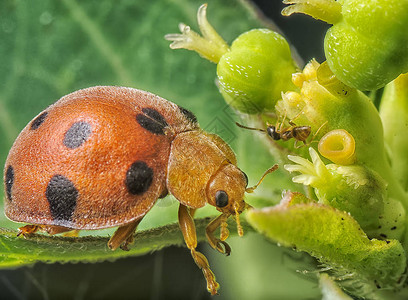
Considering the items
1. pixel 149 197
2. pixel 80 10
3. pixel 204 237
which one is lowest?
pixel 204 237

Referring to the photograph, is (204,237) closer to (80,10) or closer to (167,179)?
(167,179)

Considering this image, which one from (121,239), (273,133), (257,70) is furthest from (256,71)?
(121,239)

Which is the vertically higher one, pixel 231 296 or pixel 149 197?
pixel 149 197

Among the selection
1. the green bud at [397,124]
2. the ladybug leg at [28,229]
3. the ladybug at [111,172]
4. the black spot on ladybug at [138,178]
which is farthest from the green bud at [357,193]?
the ladybug leg at [28,229]

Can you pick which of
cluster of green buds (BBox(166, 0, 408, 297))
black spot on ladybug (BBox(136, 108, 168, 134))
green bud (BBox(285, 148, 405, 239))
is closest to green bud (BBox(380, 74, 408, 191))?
cluster of green buds (BBox(166, 0, 408, 297))

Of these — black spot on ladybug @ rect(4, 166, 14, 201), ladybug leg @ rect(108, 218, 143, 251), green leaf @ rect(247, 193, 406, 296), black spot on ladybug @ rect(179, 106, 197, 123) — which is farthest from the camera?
black spot on ladybug @ rect(179, 106, 197, 123)

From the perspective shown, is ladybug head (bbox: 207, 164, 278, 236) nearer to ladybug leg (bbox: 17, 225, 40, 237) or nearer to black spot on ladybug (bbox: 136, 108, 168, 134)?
black spot on ladybug (bbox: 136, 108, 168, 134)

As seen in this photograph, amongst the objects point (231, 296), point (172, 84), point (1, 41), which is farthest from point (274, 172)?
point (1, 41)
